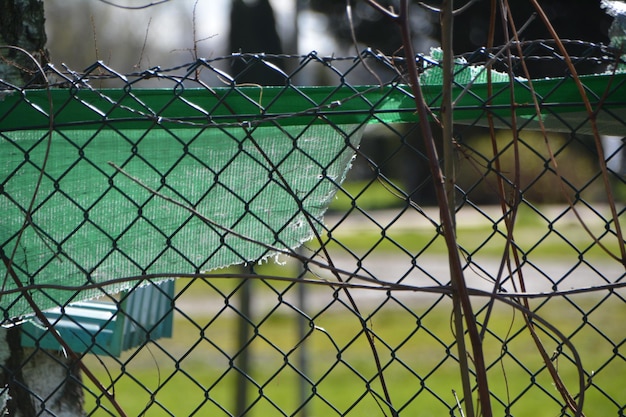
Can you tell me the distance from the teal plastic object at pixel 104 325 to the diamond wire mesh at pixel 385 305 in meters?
0.08

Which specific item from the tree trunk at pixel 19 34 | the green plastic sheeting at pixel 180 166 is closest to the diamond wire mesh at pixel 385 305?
the green plastic sheeting at pixel 180 166

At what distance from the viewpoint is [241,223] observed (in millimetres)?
2029

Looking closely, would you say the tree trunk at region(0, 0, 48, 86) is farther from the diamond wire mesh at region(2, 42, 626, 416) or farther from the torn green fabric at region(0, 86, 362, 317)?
the torn green fabric at region(0, 86, 362, 317)

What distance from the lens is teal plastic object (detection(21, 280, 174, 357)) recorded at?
2074mm

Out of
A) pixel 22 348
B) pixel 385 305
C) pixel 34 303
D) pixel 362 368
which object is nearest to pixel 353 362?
pixel 362 368

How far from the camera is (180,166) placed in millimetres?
1995

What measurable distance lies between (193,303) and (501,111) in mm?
9938

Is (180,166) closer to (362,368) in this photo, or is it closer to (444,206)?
(444,206)

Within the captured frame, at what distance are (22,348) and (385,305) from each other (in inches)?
328

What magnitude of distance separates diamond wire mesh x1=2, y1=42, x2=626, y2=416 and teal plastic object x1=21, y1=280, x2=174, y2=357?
3.1 inches

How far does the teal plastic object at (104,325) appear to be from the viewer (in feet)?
6.81

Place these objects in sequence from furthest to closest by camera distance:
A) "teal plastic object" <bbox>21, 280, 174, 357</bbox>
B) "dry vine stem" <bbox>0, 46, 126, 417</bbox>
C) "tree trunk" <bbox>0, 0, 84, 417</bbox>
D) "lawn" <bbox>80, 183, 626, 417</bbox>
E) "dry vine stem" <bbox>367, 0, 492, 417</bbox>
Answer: "lawn" <bbox>80, 183, 626, 417</bbox> → "tree trunk" <bbox>0, 0, 84, 417</bbox> → "teal plastic object" <bbox>21, 280, 174, 357</bbox> → "dry vine stem" <bbox>0, 46, 126, 417</bbox> → "dry vine stem" <bbox>367, 0, 492, 417</bbox>

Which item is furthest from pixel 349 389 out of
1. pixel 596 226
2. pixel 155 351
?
pixel 596 226

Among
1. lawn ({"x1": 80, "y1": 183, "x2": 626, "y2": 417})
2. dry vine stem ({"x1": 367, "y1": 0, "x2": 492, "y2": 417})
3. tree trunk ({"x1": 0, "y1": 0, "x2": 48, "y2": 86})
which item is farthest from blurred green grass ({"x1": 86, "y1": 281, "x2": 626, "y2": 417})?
dry vine stem ({"x1": 367, "y1": 0, "x2": 492, "y2": 417})
